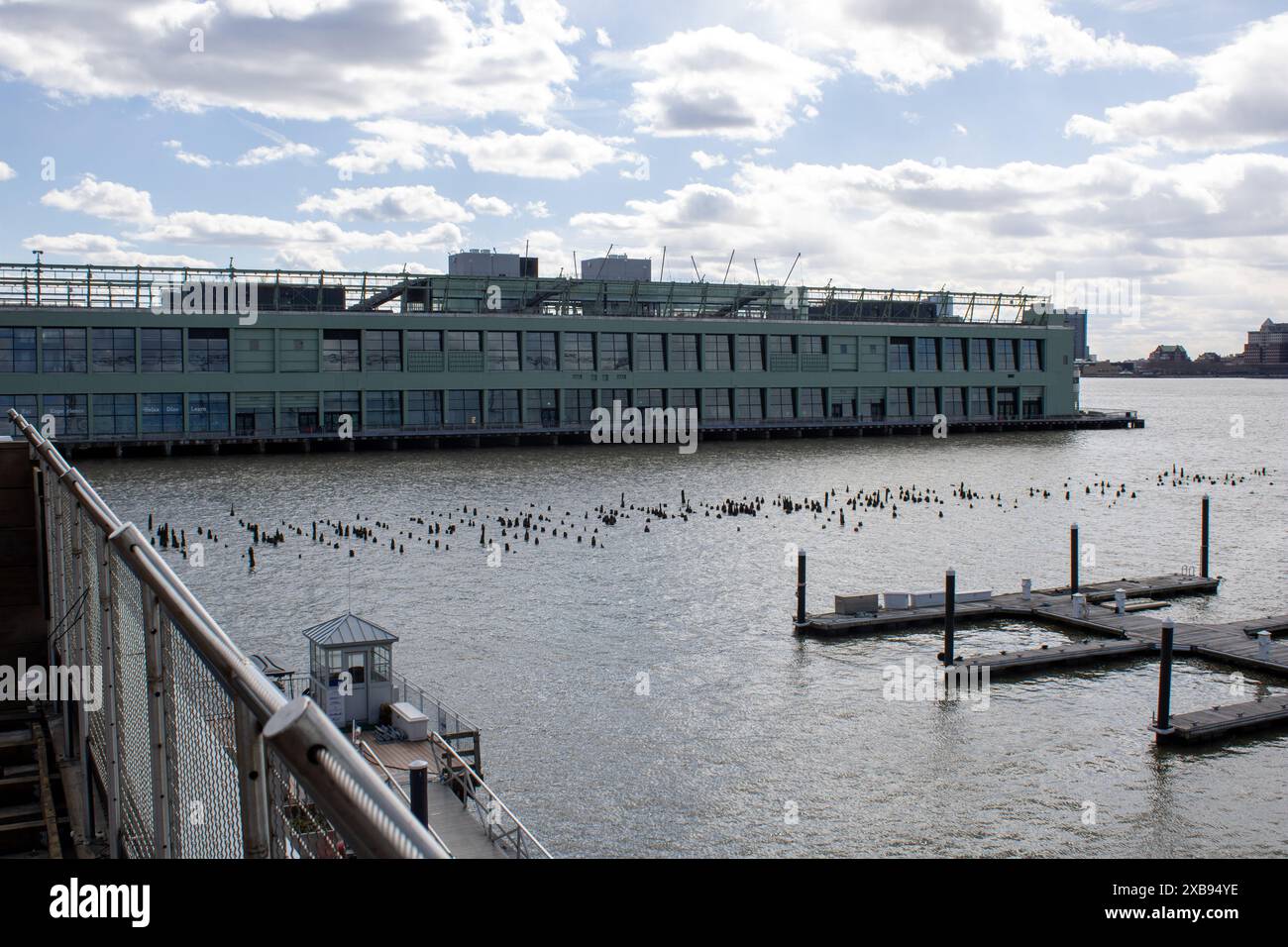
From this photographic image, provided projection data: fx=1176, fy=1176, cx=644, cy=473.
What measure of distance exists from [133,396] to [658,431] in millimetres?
50153

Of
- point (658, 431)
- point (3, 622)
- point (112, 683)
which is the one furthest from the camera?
point (658, 431)

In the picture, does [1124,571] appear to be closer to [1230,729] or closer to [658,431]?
[1230,729]

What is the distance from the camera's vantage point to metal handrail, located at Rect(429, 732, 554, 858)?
19812mm

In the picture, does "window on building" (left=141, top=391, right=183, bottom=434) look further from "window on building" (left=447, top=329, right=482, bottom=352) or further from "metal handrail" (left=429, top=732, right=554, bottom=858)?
"metal handrail" (left=429, top=732, right=554, bottom=858)

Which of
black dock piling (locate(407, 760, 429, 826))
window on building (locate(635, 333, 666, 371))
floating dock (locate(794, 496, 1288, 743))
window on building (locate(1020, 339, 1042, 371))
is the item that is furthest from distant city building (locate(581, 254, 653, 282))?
black dock piling (locate(407, 760, 429, 826))

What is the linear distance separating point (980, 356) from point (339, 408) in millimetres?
76519

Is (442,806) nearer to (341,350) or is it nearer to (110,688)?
(110,688)

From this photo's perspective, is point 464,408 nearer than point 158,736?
No

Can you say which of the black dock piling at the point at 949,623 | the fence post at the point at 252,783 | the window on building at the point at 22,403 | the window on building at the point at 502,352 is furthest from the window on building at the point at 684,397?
the fence post at the point at 252,783

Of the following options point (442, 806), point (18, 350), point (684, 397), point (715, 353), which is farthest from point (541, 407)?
point (442, 806)

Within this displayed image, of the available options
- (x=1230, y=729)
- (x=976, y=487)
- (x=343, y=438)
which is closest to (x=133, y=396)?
(x=343, y=438)

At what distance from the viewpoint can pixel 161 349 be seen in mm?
99875

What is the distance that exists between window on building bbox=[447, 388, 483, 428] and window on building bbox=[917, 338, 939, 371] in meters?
53.2

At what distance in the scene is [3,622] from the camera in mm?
13766
